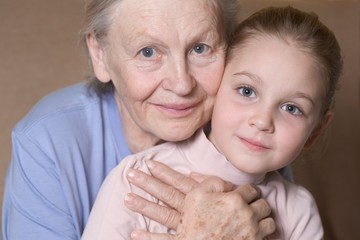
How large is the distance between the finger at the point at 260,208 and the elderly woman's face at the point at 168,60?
0.26 meters

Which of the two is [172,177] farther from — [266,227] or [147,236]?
[266,227]

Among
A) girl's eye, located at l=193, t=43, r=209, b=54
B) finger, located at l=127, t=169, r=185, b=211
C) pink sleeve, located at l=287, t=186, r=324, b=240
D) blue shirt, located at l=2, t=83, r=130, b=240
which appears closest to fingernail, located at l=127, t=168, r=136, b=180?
finger, located at l=127, t=169, r=185, b=211

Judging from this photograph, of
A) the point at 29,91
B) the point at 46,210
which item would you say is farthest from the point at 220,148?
the point at 29,91

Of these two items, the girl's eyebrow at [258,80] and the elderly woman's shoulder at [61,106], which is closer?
the girl's eyebrow at [258,80]

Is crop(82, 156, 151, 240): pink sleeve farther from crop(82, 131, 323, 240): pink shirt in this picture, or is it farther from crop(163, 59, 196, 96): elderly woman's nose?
crop(163, 59, 196, 96): elderly woman's nose

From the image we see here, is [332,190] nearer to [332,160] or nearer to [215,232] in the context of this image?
[332,160]

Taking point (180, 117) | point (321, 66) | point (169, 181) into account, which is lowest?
point (169, 181)

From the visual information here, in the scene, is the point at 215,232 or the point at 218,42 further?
the point at 218,42

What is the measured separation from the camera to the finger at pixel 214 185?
5.15 feet

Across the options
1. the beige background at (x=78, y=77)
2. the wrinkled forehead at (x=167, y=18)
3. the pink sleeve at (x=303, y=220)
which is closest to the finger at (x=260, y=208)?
the pink sleeve at (x=303, y=220)

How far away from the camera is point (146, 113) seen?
5.51 ft

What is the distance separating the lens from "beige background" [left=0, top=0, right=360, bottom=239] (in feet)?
8.38

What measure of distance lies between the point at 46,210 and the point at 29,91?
94 centimetres

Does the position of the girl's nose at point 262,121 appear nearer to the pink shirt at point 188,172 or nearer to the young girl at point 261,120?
the young girl at point 261,120
